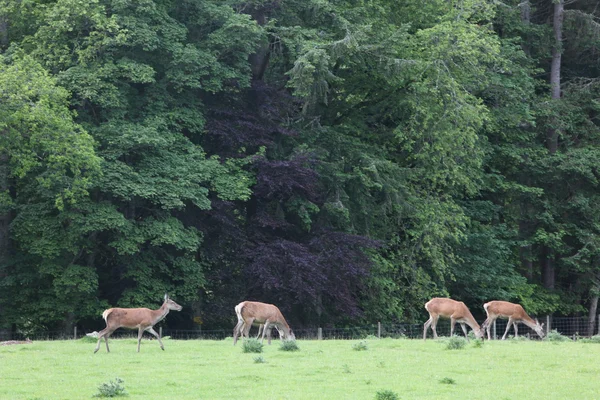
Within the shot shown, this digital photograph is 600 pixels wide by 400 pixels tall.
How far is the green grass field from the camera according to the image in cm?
1445

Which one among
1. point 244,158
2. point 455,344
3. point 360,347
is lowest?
point 360,347

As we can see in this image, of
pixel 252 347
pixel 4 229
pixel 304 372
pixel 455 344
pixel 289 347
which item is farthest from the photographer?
pixel 4 229

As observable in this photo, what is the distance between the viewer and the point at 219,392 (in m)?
14.4

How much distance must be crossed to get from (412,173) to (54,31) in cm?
1443

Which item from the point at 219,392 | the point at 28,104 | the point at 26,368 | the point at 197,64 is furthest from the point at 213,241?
the point at 219,392

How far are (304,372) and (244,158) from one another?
58.8ft

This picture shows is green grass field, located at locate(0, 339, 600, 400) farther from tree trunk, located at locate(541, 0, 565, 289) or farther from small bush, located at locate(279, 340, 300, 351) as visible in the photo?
tree trunk, located at locate(541, 0, 565, 289)

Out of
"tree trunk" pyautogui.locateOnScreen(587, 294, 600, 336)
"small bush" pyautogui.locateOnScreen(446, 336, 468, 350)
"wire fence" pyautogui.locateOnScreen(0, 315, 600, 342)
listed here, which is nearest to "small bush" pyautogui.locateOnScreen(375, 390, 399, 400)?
"small bush" pyautogui.locateOnScreen(446, 336, 468, 350)

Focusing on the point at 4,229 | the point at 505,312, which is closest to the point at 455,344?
the point at 505,312

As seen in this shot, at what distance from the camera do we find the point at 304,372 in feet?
55.0

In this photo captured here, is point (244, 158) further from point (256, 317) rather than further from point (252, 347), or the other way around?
point (252, 347)

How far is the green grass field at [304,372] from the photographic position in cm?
1445

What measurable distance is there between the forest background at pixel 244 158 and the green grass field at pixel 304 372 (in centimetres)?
843

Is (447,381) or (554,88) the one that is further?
(554,88)
